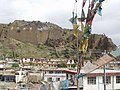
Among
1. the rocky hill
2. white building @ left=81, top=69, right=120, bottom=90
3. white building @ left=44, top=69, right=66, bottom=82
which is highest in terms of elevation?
the rocky hill

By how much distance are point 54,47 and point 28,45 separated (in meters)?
7.61

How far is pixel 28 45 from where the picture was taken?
280ft

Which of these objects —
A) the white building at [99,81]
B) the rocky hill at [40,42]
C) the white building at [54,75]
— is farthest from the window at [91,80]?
the rocky hill at [40,42]

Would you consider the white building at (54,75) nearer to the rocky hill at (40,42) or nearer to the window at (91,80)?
the window at (91,80)

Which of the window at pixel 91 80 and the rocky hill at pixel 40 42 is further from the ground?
the rocky hill at pixel 40 42

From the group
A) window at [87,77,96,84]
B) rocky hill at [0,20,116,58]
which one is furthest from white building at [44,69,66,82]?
rocky hill at [0,20,116,58]

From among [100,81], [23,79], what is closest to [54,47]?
[23,79]

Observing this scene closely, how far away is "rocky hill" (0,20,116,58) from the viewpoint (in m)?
81.4

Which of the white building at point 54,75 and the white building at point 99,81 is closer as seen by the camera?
the white building at point 99,81

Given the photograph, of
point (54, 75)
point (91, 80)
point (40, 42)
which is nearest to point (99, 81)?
point (91, 80)

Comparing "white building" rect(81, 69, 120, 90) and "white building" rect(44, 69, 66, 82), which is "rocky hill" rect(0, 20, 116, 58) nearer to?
"white building" rect(44, 69, 66, 82)

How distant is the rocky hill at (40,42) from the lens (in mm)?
81375

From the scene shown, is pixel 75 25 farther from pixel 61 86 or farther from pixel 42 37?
pixel 42 37

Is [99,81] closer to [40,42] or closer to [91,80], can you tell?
[91,80]
